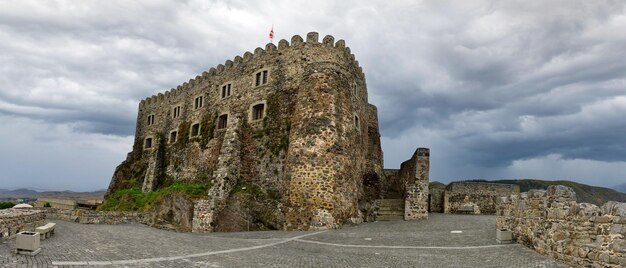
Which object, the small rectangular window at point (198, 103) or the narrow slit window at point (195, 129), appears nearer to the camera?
the narrow slit window at point (195, 129)

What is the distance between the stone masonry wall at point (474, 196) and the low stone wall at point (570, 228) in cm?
1536

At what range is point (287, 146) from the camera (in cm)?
2411

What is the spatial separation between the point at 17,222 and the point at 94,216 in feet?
28.8

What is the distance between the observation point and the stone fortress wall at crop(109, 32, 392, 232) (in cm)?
2131

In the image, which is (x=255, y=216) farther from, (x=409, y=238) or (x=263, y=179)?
(x=409, y=238)

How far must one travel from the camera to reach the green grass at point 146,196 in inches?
1008

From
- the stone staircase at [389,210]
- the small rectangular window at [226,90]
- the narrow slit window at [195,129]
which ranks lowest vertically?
the stone staircase at [389,210]

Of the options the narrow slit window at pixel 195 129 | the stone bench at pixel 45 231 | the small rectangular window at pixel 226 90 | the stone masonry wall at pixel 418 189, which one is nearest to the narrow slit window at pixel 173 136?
the narrow slit window at pixel 195 129

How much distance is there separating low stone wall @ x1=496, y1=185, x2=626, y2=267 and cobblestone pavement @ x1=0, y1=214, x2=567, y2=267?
1.64ft

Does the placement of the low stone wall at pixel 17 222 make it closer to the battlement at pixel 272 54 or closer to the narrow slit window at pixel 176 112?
the battlement at pixel 272 54

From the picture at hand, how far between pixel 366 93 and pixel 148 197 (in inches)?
730

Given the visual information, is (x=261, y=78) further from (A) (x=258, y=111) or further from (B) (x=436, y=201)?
(B) (x=436, y=201)

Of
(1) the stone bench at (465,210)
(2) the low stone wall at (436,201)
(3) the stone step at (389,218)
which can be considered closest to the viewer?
(3) the stone step at (389,218)

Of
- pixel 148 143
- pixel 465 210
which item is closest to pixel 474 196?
pixel 465 210
